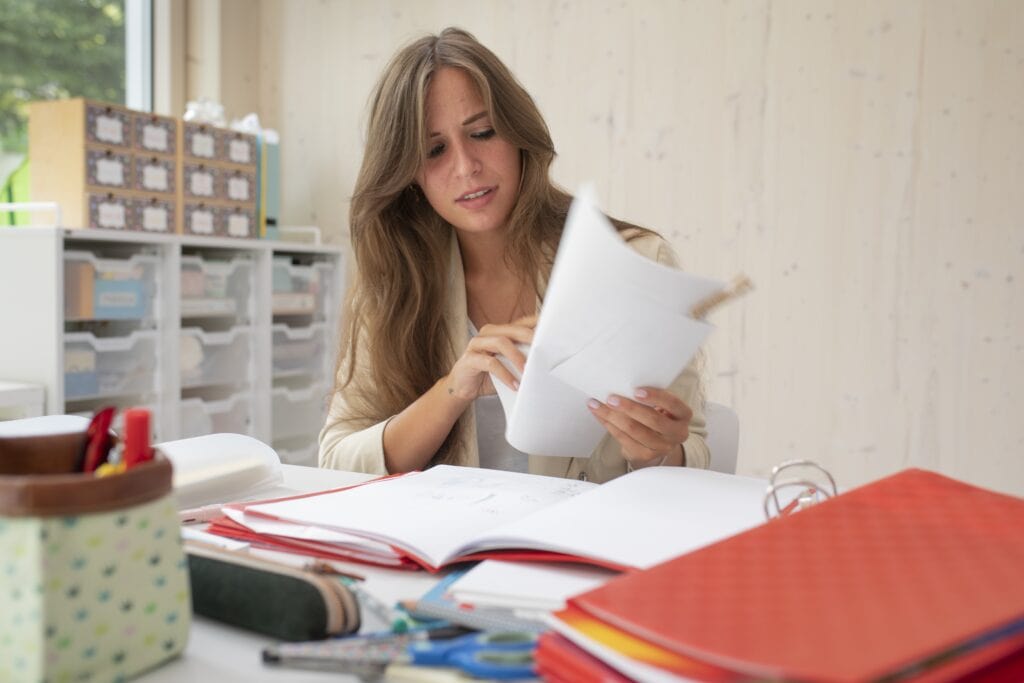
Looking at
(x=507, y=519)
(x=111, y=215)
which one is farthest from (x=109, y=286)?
(x=507, y=519)

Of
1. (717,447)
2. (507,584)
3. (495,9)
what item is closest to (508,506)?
(507,584)

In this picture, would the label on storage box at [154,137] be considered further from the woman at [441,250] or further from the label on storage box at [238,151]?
the woman at [441,250]

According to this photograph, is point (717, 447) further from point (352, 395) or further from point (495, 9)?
point (495, 9)

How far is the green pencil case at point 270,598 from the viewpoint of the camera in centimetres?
55

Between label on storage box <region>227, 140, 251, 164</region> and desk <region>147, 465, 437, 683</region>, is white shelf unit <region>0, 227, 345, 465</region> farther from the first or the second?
desk <region>147, 465, 437, 683</region>

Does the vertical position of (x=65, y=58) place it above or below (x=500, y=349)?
above

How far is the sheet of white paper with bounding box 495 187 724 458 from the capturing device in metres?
0.63

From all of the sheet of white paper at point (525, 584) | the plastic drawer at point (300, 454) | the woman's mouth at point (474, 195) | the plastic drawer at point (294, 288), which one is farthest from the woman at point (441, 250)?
the plastic drawer at point (300, 454)

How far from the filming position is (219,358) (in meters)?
2.83

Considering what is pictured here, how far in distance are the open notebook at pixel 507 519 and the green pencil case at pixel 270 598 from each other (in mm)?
129

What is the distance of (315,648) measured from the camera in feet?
1.68

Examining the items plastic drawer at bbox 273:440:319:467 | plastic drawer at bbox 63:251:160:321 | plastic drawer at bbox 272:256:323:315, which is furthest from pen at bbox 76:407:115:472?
plastic drawer at bbox 273:440:319:467

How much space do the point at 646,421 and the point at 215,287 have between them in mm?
2064

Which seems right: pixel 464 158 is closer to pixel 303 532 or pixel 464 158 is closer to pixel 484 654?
pixel 303 532
